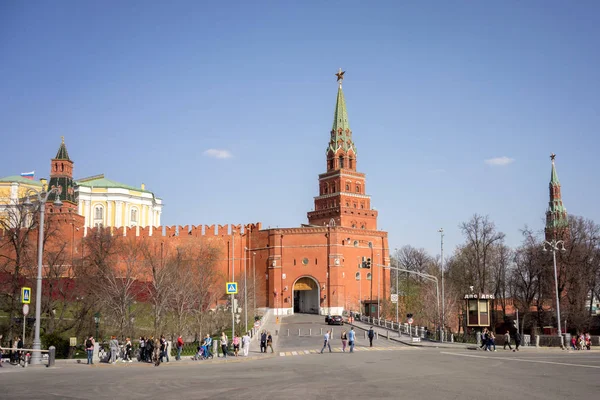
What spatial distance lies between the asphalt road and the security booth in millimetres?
10127

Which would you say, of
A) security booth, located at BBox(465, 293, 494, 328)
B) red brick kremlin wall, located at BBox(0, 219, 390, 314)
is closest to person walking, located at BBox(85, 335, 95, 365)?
security booth, located at BBox(465, 293, 494, 328)

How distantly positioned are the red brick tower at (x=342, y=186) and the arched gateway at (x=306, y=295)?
12.8 m

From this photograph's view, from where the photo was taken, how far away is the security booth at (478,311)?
40125 millimetres

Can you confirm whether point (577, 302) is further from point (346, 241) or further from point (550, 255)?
point (346, 241)

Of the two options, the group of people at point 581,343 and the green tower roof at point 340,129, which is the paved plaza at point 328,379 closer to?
the group of people at point 581,343

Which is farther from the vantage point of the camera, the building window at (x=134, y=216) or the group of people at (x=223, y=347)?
the building window at (x=134, y=216)

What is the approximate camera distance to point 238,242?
7888 centimetres

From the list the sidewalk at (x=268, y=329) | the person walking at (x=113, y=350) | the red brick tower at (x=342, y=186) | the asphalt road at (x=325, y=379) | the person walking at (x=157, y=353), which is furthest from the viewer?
the red brick tower at (x=342, y=186)

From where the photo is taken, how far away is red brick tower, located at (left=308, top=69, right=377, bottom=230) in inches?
3435

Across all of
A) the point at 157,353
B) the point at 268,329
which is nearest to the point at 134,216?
the point at 268,329

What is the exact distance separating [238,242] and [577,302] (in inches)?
1547

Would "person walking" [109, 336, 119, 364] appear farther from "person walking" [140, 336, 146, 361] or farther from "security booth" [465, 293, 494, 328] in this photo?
"security booth" [465, 293, 494, 328]

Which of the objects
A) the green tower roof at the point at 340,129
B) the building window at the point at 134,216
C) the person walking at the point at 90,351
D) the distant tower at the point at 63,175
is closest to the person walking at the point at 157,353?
the person walking at the point at 90,351

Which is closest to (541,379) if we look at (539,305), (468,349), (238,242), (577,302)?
(468,349)
